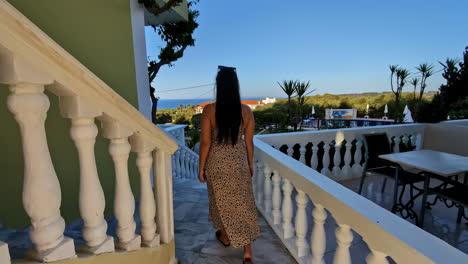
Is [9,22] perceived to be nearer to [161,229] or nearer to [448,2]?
[161,229]

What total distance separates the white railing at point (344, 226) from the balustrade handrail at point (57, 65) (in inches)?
41.6

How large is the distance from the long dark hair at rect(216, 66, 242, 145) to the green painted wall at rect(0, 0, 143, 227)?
1.38m

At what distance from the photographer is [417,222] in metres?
2.58

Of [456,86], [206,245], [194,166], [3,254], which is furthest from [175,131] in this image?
[456,86]

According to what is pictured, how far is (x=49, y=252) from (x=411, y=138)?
5.96m

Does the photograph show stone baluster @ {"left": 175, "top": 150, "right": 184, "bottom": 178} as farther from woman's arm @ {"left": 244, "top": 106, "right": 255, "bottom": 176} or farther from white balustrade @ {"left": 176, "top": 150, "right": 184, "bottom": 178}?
woman's arm @ {"left": 244, "top": 106, "right": 255, "bottom": 176}

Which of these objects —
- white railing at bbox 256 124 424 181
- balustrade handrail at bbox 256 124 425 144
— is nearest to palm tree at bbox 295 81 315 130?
white railing at bbox 256 124 424 181

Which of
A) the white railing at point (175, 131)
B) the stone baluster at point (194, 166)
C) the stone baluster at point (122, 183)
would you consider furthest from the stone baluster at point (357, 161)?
the stone baluster at point (122, 183)

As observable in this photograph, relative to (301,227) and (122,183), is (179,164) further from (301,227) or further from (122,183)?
(122,183)

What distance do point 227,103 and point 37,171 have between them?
3.63 feet

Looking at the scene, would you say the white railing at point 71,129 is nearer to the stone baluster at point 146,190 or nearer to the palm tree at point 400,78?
the stone baluster at point 146,190

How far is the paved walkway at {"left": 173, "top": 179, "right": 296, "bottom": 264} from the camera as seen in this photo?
1695 mm

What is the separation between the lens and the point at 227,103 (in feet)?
5.19

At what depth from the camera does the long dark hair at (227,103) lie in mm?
1576
